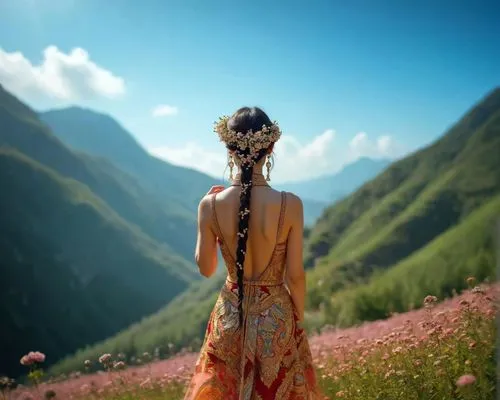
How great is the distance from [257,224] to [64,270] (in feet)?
488

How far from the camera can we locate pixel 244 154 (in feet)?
13.7

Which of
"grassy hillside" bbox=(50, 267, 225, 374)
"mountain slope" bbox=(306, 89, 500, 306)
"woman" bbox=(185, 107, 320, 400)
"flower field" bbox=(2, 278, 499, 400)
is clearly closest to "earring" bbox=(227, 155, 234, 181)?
"woman" bbox=(185, 107, 320, 400)

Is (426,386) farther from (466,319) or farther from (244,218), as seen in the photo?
(244,218)

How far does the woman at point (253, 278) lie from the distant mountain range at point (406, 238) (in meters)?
6.04


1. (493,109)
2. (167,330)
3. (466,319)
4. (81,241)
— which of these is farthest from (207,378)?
(81,241)

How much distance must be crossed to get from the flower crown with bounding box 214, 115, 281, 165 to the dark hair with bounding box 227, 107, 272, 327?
0.02m

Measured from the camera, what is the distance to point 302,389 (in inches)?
164

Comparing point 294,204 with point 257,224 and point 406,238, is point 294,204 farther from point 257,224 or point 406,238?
point 406,238

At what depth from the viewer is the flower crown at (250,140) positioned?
403cm

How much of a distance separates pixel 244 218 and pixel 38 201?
164 m

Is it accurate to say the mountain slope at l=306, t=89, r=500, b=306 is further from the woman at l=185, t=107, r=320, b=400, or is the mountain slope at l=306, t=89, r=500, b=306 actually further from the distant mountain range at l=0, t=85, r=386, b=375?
the distant mountain range at l=0, t=85, r=386, b=375

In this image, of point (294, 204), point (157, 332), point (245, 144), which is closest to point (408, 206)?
point (157, 332)

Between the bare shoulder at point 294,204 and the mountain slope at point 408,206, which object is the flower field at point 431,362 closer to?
the bare shoulder at point 294,204

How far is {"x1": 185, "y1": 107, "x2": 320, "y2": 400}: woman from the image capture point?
408 cm
